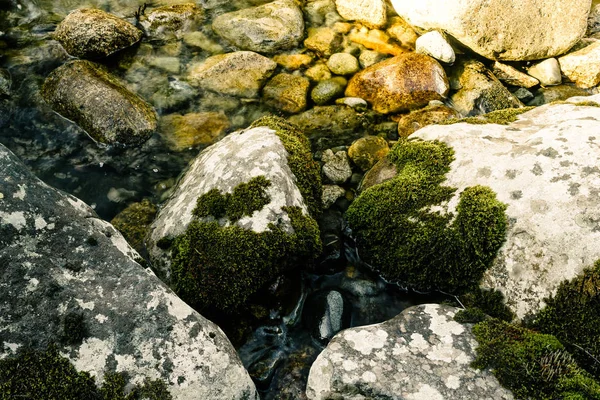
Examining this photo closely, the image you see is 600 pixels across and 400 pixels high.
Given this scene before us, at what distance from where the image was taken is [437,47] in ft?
28.3

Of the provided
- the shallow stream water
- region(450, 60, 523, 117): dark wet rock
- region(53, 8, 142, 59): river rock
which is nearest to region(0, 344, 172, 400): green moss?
the shallow stream water

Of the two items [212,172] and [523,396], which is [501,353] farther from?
[212,172]

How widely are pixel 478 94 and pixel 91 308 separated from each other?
715 centimetres

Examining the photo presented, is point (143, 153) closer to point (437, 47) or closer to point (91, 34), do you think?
point (91, 34)

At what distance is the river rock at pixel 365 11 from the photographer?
970cm

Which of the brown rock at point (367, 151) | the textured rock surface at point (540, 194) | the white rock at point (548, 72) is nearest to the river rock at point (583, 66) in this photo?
the white rock at point (548, 72)

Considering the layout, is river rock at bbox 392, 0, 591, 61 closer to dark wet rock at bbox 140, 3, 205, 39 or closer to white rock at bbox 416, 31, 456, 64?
white rock at bbox 416, 31, 456, 64

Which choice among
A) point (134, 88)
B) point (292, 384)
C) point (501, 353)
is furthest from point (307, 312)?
point (134, 88)

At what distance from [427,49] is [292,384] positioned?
6.74m

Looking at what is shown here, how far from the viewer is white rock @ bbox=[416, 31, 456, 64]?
8641 mm

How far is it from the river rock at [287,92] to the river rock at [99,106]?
2.11 m

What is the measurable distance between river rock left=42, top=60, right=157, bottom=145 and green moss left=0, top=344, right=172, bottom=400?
4.25 metres

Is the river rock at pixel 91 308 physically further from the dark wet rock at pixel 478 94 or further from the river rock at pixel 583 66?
the river rock at pixel 583 66

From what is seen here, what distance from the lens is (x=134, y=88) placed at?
326 inches
